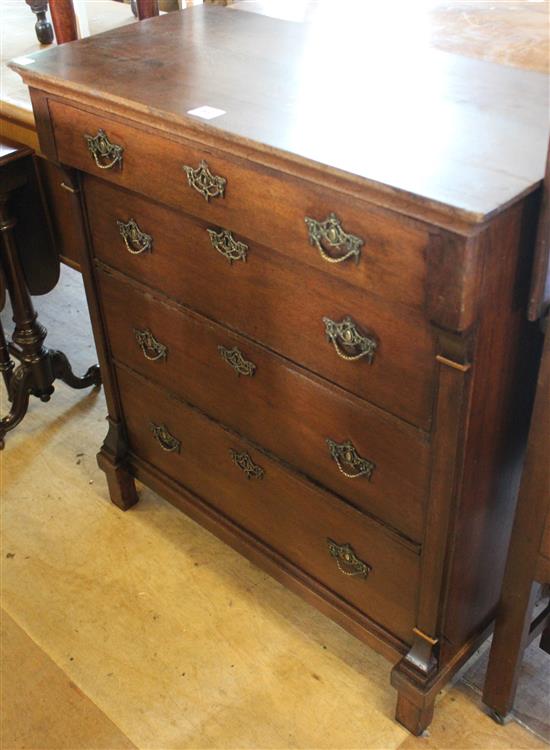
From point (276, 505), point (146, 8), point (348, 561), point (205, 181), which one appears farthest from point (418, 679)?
point (146, 8)

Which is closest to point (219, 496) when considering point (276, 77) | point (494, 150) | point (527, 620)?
point (527, 620)

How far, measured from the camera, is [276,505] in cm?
166

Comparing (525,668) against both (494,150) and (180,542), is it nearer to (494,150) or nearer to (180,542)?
(180,542)

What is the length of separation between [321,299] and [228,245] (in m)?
0.20

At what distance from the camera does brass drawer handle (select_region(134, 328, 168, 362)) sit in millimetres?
1705

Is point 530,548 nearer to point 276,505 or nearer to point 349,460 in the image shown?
point 349,460

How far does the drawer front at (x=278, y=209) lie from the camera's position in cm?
112

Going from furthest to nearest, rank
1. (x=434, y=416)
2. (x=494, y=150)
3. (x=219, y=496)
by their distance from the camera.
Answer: (x=219, y=496) → (x=434, y=416) → (x=494, y=150)

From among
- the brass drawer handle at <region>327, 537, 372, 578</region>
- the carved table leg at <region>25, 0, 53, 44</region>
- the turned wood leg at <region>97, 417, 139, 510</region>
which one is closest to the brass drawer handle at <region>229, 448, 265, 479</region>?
the brass drawer handle at <region>327, 537, 372, 578</region>

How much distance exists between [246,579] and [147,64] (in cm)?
108

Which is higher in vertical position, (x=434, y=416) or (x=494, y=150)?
(x=494, y=150)

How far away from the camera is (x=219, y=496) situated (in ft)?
5.98

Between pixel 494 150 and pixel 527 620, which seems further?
pixel 527 620

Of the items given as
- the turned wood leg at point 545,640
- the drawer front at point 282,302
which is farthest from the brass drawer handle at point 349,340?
the turned wood leg at point 545,640
